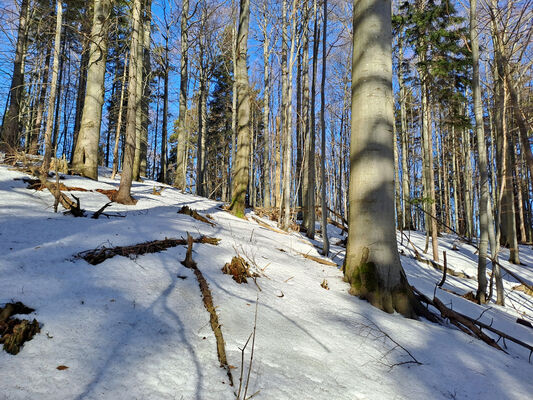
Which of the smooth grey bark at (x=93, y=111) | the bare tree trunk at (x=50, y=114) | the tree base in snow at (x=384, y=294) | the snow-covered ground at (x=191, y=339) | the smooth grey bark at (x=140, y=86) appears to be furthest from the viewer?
the smooth grey bark at (x=93, y=111)

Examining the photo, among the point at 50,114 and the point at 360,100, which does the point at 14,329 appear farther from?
the point at 50,114

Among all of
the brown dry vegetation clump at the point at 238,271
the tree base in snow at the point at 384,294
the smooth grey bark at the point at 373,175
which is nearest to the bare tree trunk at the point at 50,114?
the brown dry vegetation clump at the point at 238,271

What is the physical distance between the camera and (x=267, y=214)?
10.2 meters

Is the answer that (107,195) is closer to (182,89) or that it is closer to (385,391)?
(385,391)

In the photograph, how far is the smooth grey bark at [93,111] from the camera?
6.46m

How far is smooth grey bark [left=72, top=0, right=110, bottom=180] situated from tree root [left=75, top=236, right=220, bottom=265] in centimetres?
546

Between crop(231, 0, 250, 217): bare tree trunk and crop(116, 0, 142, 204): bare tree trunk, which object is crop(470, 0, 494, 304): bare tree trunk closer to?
crop(231, 0, 250, 217): bare tree trunk

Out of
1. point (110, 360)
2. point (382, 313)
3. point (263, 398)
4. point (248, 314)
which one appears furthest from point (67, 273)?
point (382, 313)

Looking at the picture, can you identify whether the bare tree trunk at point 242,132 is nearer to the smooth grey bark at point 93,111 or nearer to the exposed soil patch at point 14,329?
the smooth grey bark at point 93,111

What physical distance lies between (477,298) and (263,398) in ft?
18.3

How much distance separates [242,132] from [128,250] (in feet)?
17.0

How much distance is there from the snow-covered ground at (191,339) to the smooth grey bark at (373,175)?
0.93 ft

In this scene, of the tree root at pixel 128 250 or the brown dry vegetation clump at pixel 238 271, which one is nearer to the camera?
the tree root at pixel 128 250

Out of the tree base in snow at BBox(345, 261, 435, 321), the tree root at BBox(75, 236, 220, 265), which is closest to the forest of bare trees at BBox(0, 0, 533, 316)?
the tree base in snow at BBox(345, 261, 435, 321)
